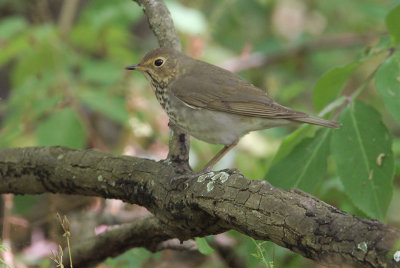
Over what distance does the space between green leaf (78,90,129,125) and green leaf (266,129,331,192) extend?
1.60 m

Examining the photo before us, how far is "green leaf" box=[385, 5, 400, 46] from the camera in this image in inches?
104

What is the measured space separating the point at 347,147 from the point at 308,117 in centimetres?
24

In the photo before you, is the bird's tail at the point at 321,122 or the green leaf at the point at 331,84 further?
the green leaf at the point at 331,84

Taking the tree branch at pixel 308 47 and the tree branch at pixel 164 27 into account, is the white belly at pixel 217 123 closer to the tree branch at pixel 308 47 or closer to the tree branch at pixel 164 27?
the tree branch at pixel 164 27

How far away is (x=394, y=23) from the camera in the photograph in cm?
263

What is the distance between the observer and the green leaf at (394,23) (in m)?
2.63

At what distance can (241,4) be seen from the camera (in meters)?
6.67

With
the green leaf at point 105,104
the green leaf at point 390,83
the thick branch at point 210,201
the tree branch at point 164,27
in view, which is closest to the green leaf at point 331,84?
the green leaf at point 390,83

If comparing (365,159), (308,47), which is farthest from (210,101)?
(308,47)

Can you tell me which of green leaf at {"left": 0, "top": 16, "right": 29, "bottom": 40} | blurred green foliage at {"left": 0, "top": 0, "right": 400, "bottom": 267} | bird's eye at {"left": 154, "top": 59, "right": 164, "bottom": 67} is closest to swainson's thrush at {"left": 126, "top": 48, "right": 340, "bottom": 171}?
bird's eye at {"left": 154, "top": 59, "right": 164, "bottom": 67}

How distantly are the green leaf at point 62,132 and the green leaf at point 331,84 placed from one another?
1.67m

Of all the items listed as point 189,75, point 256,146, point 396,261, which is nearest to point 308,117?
point 189,75

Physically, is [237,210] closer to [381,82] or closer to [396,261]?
[396,261]

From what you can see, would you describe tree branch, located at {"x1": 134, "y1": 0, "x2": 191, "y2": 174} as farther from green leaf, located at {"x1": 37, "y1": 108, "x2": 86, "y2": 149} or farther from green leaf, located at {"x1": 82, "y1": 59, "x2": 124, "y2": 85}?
green leaf, located at {"x1": 82, "y1": 59, "x2": 124, "y2": 85}
